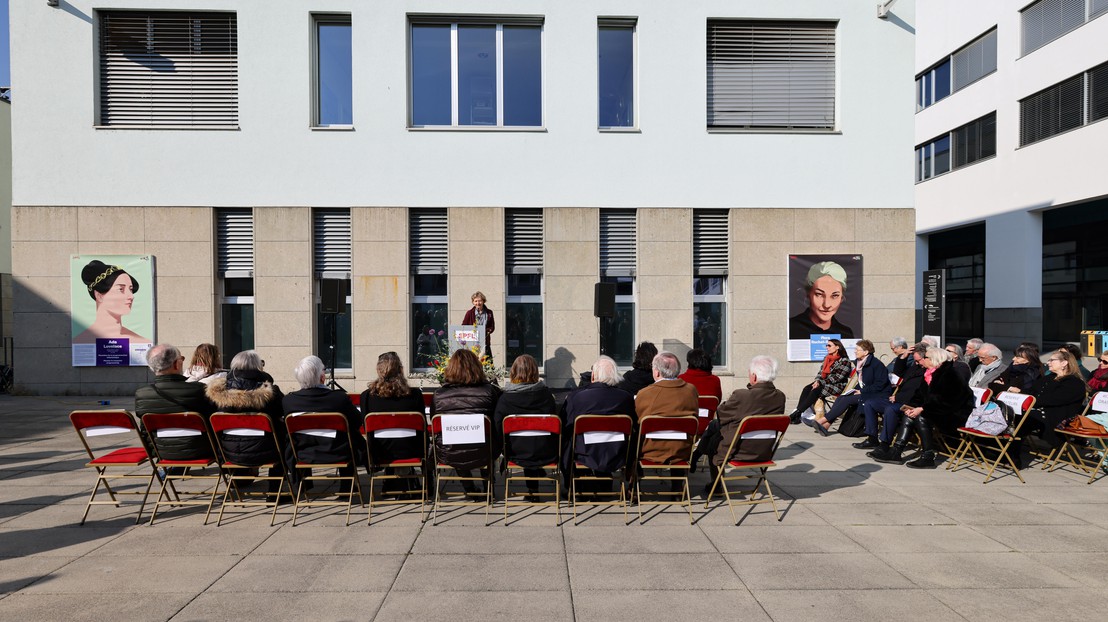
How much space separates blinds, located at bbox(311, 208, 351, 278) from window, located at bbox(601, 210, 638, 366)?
4.97 m

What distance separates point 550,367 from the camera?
12469 mm

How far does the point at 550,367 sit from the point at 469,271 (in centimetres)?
240

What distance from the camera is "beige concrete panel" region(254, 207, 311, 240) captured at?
12.3 m

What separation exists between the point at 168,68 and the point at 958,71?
1079 inches

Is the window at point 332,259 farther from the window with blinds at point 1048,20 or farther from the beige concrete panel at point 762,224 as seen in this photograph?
the window with blinds at point 1048,20

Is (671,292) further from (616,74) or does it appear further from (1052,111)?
(1052,111)

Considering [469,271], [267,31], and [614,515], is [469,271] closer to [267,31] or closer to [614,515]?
[267,31]

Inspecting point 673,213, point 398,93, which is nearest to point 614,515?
point 673,213

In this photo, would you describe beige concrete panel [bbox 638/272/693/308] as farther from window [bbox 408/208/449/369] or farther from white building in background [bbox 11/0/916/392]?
window [bbox 408/208/449/369]

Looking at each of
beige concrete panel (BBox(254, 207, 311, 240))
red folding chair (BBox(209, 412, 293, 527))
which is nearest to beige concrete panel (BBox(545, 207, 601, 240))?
beige concrete panel (BBox(254, 207, 311, 240))

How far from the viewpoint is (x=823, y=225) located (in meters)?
12.8

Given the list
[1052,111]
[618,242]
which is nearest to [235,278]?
[618,242]

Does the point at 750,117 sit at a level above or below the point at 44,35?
below

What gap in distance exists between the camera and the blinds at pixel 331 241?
41.1 ft
